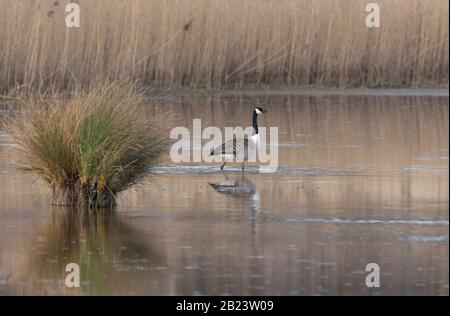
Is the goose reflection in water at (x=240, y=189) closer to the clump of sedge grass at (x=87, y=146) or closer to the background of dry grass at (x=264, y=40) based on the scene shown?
the clump of sedge grass at (x=87, y=146)

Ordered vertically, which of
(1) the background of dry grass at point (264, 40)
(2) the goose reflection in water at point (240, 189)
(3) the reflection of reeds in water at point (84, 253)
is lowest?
(3) the reflection of reeds in water at point (84, 253)

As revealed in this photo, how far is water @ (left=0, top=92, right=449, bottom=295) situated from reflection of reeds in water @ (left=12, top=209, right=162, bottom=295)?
0.01m

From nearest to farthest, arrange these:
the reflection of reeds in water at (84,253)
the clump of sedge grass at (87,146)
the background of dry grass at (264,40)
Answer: the reflection of reeds in water at (84,253), the clump of sedge grass at (87,146), the background of dry grass at (264,40)

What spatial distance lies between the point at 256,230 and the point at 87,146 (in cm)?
157

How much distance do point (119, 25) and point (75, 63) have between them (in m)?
1.08

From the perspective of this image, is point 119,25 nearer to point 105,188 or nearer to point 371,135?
point 371,135

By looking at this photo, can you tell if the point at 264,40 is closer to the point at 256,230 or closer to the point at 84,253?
the point at 256,230

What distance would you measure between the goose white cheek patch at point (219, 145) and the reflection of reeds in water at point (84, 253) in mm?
2208

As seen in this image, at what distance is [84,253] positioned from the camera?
8008 mm

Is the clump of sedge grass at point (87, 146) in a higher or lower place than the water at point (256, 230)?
higher

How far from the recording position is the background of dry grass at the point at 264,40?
19.7 m

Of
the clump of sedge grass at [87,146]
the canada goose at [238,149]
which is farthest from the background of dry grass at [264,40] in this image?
the clump of sedge grass at [87,146]

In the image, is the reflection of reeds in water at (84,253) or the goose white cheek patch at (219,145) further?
the goose white cheek patch at (219,145)

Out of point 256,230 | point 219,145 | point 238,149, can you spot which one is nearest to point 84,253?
point 256,230
